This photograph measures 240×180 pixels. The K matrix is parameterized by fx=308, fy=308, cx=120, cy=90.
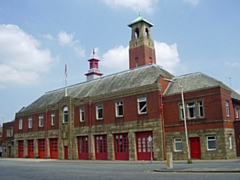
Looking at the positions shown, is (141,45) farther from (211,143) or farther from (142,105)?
(211,143)

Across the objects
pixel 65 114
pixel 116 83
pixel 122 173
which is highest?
pixel 116 83

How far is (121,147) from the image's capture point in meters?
35.4

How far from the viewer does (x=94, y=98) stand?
128ft

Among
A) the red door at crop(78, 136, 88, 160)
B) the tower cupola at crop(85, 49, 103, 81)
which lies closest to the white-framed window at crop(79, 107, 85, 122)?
the red door at crop(78, 136, 88, 160)

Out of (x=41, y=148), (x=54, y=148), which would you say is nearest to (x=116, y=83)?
(x=54, y=148)

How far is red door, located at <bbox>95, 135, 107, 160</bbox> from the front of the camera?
122ft

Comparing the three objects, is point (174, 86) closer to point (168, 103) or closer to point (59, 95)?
point (168, 103)

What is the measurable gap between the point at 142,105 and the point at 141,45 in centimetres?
2061

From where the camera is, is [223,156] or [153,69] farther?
[153,69]

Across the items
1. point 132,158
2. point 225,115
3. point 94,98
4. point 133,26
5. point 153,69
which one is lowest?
point 132,158

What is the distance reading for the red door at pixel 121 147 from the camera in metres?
34.9

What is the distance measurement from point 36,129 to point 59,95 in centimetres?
630

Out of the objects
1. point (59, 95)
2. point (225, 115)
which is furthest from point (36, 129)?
point (225, 115)

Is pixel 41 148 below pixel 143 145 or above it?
below
